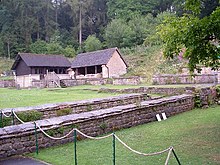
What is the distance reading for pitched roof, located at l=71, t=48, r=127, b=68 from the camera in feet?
149

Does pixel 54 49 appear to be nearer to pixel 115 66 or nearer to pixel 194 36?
pixel 115 66

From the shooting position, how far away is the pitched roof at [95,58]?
45.5 meters

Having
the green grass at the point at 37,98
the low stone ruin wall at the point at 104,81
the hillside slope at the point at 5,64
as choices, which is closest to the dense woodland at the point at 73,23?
the hillside slope at the point at 5,64

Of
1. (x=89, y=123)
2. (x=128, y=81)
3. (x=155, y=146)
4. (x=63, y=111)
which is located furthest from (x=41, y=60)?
(x=155, y=146)

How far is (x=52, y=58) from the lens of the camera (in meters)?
48.3

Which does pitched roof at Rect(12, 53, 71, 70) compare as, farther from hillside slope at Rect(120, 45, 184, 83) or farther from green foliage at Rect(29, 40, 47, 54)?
green foliage at Rect(29, 40, 47, 54)

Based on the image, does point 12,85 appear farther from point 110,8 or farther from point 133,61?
point 110,8

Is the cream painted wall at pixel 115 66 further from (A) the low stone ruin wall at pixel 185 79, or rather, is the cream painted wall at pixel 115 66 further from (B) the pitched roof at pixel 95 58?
(A) the low stone ruin wall at pixel 185 79

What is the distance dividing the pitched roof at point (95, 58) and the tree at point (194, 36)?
36344 mm

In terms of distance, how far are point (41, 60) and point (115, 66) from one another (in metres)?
12.5

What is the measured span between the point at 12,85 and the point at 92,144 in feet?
121

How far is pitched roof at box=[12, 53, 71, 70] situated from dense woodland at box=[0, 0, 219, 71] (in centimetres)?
1336

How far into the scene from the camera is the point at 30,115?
11359mm

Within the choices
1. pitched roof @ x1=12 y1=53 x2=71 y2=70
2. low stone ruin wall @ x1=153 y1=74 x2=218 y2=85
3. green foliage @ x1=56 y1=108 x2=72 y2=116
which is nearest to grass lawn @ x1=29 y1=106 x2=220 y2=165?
green foliage @ x1=56 y1=108 x2=72 y2=116
